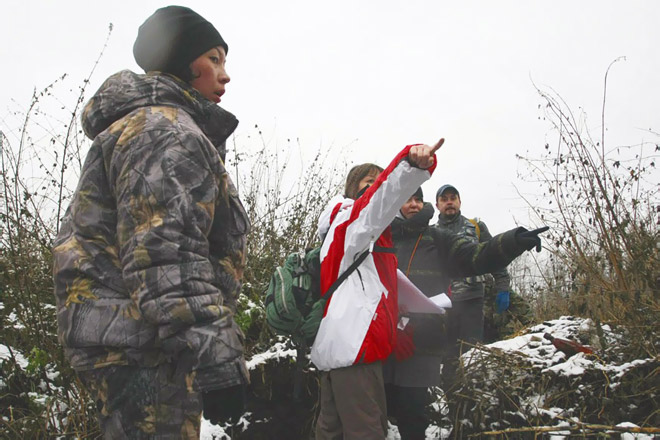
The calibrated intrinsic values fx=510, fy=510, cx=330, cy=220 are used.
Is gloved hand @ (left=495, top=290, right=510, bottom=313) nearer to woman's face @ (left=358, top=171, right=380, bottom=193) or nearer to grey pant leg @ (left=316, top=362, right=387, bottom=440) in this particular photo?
woman's face @ (left=358, top=171, right=380, bottom=193)

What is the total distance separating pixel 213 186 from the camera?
4.87 ft

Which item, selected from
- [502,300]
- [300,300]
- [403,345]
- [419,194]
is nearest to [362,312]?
[300,300]

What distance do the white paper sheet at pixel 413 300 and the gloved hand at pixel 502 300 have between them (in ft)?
11.7

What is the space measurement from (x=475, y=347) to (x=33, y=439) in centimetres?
292

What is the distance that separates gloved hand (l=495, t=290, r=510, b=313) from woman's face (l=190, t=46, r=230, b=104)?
5.16m

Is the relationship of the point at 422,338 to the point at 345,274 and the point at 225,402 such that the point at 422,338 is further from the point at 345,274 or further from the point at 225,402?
the point at 225,402

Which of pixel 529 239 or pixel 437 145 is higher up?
pixel 437 145

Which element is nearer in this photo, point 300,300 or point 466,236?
point 300,300

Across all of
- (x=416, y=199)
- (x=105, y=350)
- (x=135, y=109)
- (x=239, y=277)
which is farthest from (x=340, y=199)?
(x=105, y=350)

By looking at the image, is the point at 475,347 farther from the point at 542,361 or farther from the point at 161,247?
the point at 161,247

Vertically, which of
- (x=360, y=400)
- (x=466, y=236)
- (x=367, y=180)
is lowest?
(x=360, y=400)

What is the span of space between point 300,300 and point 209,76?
123cm

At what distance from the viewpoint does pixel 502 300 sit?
6.16m

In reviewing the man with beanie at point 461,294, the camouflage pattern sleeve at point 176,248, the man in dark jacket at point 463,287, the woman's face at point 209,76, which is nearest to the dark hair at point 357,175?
the woman's face at point 209,76
